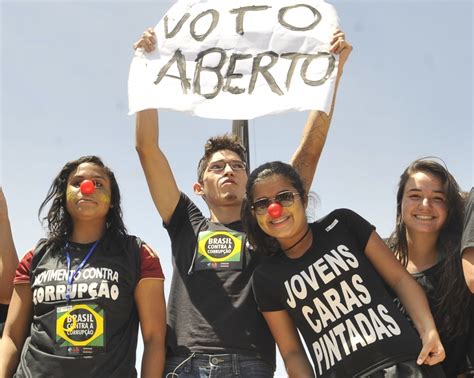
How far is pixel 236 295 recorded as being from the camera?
13.9 feet

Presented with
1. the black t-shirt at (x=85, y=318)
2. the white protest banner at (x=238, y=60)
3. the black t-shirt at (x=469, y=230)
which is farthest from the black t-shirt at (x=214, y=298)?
the black t-shirt at (x=469, y=230)

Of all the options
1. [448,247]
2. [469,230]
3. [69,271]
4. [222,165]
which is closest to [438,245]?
[448,247]

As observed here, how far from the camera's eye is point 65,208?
456 cm

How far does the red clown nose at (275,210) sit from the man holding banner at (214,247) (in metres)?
0.47

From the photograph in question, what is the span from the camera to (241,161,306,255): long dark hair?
4152 millimetres

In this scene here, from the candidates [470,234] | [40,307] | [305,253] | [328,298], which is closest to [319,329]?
[328,298]

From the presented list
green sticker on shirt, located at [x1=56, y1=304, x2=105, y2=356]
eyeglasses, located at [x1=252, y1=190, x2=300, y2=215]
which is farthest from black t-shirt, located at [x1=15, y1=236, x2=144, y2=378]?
eyeglasses, located at [x1=252, y1=190, x2=300, y2=215]

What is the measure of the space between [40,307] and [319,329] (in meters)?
1.74

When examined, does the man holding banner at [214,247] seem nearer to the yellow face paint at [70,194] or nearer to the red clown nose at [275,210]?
the red clown nose at [275,210]

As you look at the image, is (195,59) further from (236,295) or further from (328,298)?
(328,298)

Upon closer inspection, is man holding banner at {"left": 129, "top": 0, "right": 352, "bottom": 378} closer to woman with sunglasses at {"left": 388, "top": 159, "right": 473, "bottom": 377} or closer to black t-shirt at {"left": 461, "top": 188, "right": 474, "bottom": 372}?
woman with sunglasses at {"left": 388, "top": 159, "right": 473, "bottom": 377}

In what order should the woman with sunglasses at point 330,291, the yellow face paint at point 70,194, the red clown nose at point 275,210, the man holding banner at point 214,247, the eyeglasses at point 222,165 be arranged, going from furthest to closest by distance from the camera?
the eyeglasses at point 222,165, the yellow face paint at point 70,194, the man holding banner at point 214,247, the red clown nose at point 275,210, the woman with sunglasses at point 330,291

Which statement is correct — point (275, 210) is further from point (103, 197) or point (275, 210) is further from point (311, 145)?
point (103, 197)

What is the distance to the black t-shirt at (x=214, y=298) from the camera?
13.6 feet
